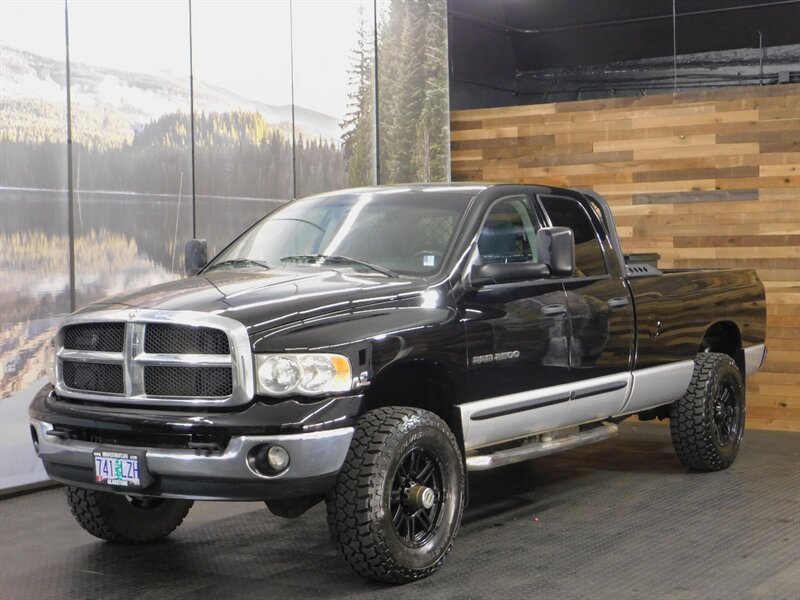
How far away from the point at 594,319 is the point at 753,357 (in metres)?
2.16

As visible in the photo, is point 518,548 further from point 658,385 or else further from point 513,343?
point 658,385

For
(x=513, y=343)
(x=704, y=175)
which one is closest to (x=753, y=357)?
(x=704, y=175)

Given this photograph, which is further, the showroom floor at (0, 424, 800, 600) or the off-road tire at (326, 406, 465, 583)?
the showroom floor at (0, 424, 800, 600)

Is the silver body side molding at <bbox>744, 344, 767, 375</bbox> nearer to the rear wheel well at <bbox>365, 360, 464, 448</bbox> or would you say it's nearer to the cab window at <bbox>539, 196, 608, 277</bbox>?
the cab window at <bbox>539, 196, 608, 277</bbox>

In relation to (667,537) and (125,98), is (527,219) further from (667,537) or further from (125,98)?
(125,98)

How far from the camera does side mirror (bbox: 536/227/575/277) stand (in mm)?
5914

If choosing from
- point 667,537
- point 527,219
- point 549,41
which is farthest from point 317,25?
point 667,537

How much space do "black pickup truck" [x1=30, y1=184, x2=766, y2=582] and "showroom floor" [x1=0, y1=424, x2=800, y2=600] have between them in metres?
0.27

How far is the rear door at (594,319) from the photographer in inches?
251

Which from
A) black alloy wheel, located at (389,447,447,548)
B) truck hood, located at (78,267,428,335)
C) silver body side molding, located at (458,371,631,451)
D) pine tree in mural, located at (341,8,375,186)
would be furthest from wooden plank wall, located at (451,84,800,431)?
black alloy wheel, located at (389,447,447,548)

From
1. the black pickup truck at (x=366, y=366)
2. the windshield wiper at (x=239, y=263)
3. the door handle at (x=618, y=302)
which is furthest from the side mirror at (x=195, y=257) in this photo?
the door handle at (x=618, y=302)

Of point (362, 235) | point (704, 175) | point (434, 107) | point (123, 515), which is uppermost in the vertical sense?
point (434, 107)

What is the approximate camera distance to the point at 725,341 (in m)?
8.13

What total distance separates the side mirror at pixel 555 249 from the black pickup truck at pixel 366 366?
0.4 inches
